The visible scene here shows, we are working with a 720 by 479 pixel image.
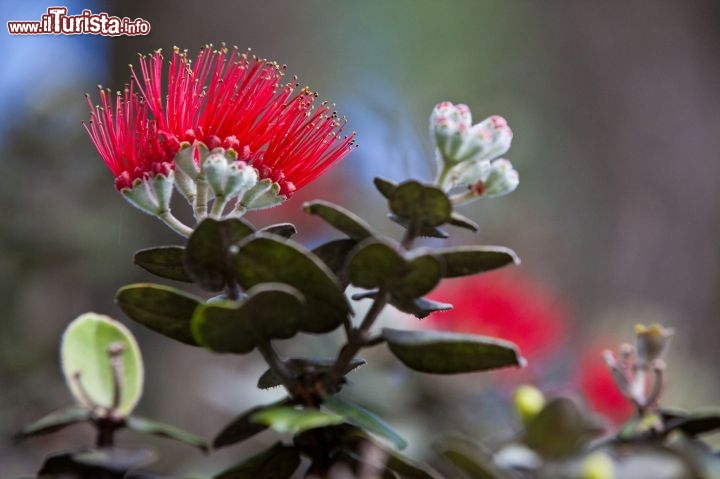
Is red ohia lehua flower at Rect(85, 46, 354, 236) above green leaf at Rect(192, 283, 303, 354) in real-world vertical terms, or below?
above

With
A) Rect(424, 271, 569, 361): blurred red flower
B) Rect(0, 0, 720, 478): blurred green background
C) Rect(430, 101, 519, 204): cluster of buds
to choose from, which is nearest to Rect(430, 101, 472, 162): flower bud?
Rect(430, 101, 519, 204): cluster of buds

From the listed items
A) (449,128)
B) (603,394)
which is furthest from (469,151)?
(603,394)

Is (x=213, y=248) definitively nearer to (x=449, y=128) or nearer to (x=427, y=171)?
(x=449, y=128)

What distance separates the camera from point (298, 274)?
39 centimetres

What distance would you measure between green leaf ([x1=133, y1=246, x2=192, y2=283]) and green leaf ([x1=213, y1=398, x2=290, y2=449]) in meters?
0.08

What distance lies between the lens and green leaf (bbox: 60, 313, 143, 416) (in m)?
0.40

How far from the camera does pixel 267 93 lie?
0.54m

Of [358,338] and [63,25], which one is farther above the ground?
[63,25]

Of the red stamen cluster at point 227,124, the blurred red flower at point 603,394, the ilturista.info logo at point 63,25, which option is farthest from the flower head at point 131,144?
the blurred red flower at point 603,394

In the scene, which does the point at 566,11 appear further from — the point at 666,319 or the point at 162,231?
the point at 162,231

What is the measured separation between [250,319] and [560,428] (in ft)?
0.44

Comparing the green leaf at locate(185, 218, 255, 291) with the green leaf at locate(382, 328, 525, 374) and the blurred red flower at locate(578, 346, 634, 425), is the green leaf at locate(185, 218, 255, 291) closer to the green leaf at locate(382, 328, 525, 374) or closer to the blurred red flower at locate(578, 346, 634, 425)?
the green leaf at locate(382, 328, 525, 374)

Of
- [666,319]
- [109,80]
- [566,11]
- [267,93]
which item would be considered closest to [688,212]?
[666,319]

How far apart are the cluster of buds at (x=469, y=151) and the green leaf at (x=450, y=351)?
0.24ft
